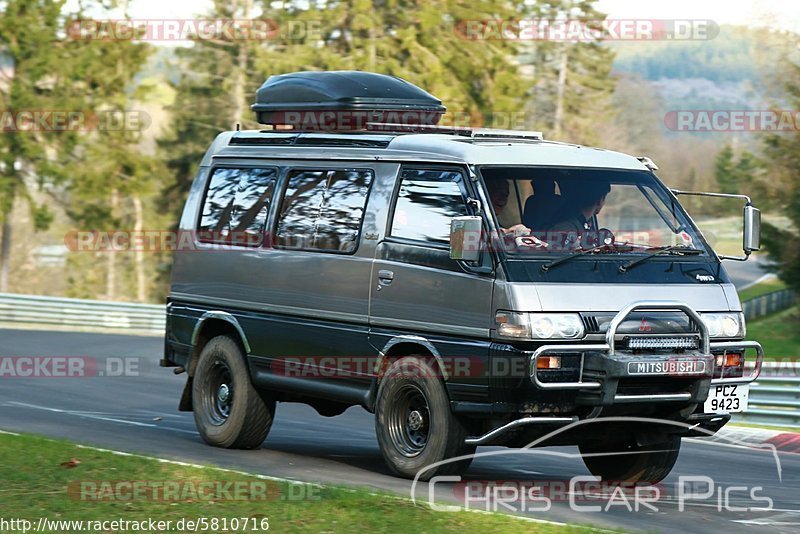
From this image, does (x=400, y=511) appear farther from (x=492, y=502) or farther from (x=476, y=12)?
(x=476, y=12)

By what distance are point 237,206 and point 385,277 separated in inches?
96.3

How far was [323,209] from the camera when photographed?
10.7 m

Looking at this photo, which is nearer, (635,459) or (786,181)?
(635,459)

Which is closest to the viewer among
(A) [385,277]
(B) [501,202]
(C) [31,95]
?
(B) [501,202]

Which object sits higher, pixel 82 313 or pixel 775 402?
pixel 82 313

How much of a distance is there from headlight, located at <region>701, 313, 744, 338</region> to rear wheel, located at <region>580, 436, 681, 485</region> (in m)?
0.97

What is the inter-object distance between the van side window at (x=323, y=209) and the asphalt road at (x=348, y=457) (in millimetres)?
1811

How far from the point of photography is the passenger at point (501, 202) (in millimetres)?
9172

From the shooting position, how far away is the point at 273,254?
1104 cm

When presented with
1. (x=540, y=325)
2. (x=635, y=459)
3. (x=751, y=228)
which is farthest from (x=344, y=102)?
(x=635, y=459)

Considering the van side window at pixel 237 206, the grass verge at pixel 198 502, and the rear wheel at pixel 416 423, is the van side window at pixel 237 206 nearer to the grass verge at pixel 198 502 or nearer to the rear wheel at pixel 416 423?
the rear wheel at pixel 416 423

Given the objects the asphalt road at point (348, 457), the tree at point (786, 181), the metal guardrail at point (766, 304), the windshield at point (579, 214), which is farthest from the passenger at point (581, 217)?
the metal guardrail at point (766, 304)

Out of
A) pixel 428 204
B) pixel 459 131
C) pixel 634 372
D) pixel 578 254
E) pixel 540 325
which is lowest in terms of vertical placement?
pixel 634 372

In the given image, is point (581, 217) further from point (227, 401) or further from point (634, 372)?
point (227, 401)
